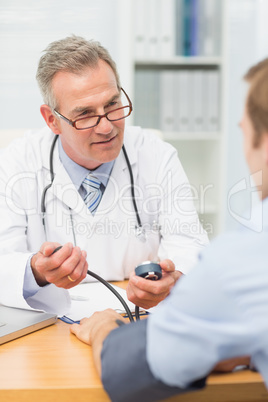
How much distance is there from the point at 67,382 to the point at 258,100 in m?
0.53

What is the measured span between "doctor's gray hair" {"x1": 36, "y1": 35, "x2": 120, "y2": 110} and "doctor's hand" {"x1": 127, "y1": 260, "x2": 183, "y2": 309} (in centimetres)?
72

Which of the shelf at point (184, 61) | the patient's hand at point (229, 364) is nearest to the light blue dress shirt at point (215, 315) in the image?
the patient's hand at point (229, 364)

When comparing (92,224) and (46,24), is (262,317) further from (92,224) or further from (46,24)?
(46,24)

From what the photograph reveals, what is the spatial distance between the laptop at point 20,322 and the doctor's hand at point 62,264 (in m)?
0.09

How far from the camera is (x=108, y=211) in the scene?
5.11 feet

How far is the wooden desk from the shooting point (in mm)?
747

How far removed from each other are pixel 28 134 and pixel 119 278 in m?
0.64

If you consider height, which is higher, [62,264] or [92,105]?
[92,105]

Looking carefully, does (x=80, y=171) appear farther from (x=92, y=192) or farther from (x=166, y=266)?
(x=166, y=266)

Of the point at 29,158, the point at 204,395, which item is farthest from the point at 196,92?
the point at 204,395

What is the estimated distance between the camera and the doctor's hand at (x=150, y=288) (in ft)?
3.31

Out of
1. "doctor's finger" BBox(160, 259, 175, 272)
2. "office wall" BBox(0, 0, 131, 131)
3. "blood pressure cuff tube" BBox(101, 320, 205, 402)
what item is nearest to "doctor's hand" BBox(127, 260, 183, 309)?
"doctor's finger" BBox(160, 259, 175, 272)

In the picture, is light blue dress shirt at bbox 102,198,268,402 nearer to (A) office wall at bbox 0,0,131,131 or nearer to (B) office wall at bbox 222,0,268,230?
(B) office wall at bbox 222,0,268,230

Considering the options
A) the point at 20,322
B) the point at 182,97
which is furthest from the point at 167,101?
the point at 20,322
